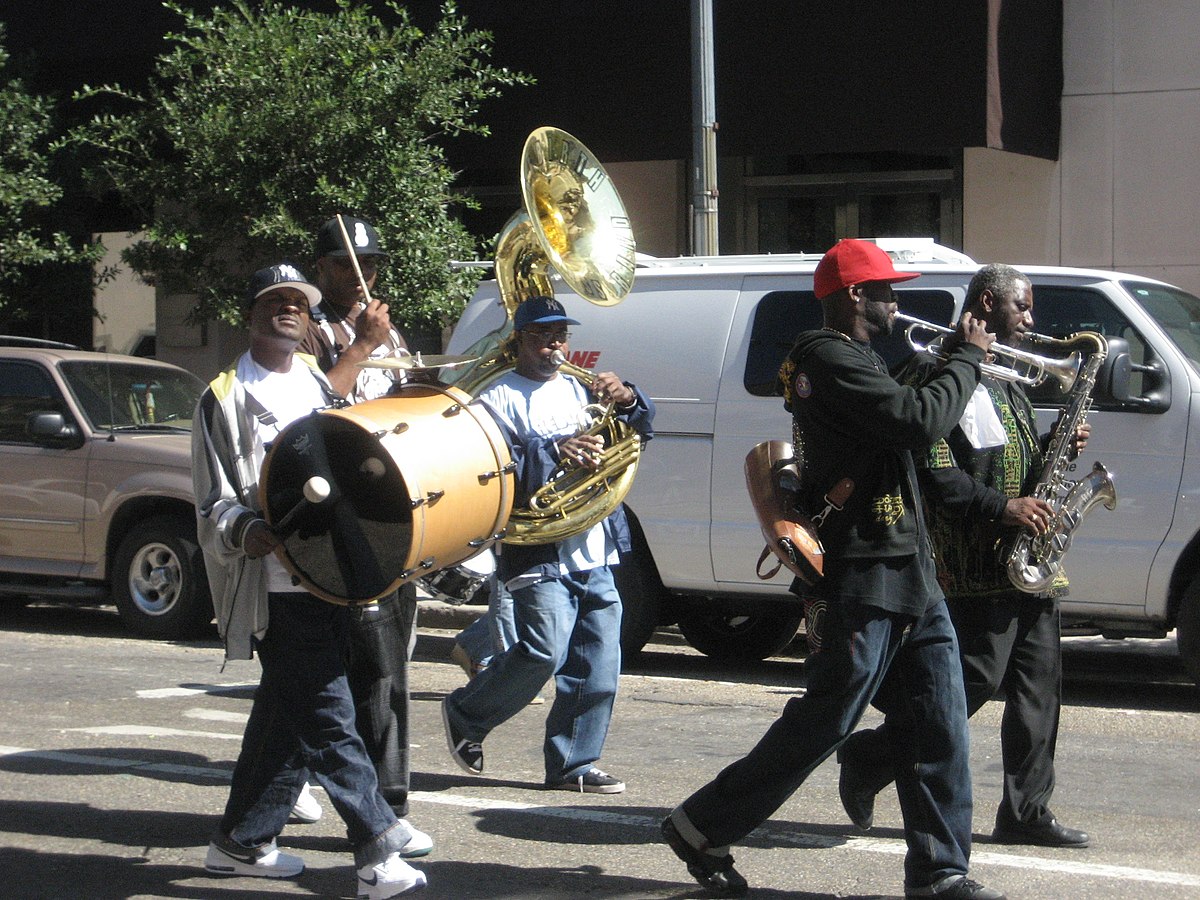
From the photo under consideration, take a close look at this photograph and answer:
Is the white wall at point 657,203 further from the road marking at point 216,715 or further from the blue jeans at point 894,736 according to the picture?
the blue jeans at point 894,736

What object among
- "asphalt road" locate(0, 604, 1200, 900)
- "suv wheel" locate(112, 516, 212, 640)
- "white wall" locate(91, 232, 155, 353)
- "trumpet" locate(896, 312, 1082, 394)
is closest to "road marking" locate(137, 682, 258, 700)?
"asphalt road" locate(0, 604, 1200, 900)

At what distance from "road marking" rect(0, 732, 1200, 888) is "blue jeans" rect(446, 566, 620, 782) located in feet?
0.89

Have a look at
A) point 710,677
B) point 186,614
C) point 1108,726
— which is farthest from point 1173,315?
point 186,614

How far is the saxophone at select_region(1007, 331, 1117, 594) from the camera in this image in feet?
17.2

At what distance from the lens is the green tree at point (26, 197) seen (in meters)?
14.2

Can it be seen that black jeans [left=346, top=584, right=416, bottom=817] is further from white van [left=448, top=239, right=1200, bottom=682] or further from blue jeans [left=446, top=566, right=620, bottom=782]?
white van [left=448, top=239, right=1200, bottom=682]

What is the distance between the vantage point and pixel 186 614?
10.1 meters

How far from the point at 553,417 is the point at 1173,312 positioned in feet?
11.9

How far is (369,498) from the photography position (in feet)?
14.8

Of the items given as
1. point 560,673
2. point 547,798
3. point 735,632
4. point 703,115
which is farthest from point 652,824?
point 703,115

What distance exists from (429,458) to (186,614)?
6.03 meters

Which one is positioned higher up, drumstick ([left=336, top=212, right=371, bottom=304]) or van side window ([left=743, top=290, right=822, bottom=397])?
drumstick ([left=336, top=212, right=371, bottom=304])

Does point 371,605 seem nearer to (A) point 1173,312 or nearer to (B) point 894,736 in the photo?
(B) point 894,736

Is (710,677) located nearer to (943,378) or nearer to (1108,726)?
(1108,726)
